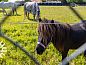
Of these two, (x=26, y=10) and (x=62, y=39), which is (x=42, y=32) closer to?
(x=62, y=39)

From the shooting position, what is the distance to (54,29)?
377 cm

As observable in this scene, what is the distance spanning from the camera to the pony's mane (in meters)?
3.49

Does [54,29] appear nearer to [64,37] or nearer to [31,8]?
[64,37]

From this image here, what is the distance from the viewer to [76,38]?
4137 mm

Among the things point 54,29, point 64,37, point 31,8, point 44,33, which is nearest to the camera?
point 44,33

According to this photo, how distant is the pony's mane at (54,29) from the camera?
349cm

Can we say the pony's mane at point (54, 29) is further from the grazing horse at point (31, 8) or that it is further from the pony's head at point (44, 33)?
the grazing horse at point (31, 8)

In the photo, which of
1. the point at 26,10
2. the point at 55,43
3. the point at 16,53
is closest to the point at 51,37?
the point at 55,43

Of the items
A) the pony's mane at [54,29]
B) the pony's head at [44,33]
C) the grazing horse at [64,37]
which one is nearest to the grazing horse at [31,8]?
the grazing horse at [64,37]

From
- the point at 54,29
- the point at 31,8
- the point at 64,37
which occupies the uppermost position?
the point at 54,29

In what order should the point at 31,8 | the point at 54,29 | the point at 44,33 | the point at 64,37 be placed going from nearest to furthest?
the point at 44,33 → the point at 54,29 → the point at 64,37 → the point at 31,8

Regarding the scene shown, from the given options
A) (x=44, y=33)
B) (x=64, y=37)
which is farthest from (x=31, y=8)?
(x=44, y=33)

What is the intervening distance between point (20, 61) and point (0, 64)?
0.31 meters

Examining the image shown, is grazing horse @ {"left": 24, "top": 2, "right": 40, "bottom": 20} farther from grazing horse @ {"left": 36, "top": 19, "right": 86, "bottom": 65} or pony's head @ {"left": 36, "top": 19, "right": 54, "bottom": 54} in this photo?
pony's head @ {"left": 36, "top": 19, "right": 54, "bottom": 54}
